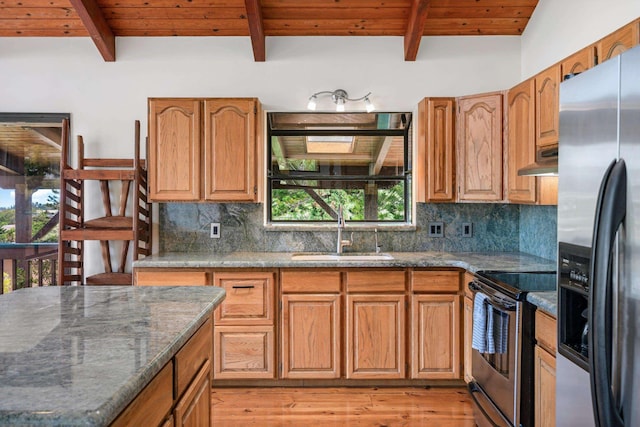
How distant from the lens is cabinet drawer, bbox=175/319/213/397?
1.42 m

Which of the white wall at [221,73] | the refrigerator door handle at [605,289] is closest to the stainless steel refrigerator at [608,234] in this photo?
the refrigerator door handle at [605,289]

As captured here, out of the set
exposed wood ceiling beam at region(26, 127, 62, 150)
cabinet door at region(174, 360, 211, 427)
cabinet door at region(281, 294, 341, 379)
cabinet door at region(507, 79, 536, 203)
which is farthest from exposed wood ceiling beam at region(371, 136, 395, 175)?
exposed wood ceiling beam at region(26, 127, 62, 150)

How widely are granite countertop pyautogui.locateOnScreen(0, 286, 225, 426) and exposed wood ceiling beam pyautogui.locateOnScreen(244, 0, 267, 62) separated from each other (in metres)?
2.14

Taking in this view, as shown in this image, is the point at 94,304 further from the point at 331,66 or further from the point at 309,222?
the point at 331,66

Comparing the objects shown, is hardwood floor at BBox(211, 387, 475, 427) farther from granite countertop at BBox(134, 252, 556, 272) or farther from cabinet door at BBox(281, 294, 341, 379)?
granite countertop at BBox(134, 252, 556, 272)

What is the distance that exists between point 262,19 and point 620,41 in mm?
2444

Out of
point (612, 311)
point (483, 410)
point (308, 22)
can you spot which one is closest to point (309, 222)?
point (308, 22)

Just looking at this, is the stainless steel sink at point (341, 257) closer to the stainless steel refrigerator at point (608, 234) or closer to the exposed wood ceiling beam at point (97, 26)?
the stainless steel refrigerator at point (608, 234)

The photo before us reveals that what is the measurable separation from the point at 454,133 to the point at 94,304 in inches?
107

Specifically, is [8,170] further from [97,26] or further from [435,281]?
[435,281]

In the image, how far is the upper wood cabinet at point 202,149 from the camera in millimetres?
3344

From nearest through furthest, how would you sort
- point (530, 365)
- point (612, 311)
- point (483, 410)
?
point (612, 311) < point (530, 365) < point (483, 410)

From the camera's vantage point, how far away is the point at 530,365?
6.75 feet

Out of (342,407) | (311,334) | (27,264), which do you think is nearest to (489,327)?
(342,407)
